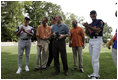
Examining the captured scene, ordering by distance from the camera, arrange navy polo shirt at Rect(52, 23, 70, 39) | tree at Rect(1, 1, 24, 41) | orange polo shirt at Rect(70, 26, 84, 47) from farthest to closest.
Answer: tree at Rect(1, 1, 24, 41) → orange polo shirt at Rect(70, 26, 84, 47) → navy polo shirt at Rect(52, 23, 70, 39)

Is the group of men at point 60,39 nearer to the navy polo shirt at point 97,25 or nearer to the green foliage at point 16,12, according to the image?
the navy polo shirt at point 97,25

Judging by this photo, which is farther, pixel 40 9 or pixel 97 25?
pixel 40 9

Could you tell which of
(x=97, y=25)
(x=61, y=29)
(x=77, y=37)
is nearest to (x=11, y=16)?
(x=77, y=37)

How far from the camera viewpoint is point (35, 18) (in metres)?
36.1

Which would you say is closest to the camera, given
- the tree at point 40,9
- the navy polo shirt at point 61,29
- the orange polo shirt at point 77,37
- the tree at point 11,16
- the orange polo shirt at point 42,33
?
the navy polo shirt at point 61,29

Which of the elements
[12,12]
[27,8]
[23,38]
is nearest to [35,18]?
[27,8]

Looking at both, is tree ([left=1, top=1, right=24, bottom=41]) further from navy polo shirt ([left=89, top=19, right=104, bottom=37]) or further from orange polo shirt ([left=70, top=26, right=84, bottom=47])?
navy polo shirt ([left=89, top=19, right=104, bottom=37])

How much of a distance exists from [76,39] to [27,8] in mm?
34487

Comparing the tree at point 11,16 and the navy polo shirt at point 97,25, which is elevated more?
the tree at point 11,16

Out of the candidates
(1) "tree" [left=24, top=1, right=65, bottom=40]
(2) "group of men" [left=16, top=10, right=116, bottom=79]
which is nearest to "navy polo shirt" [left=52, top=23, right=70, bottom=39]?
(2) "group of men" [left=16, top=10, right=116, bottom=79]

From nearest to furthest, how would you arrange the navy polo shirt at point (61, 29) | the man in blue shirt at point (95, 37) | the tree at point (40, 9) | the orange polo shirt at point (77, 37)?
the man in blue shirt at point (95, 37), the navy polo shirt at point (61, 29), the orange polo shirt at point (77, 37), the tree at point (40, 9)

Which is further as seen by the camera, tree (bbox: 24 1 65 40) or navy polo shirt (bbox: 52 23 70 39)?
tree (bbox: 24 1 65 40)

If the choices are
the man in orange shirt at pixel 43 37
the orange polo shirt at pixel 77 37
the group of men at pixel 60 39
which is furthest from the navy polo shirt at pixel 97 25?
the man in orange shirt at pixel 43 37

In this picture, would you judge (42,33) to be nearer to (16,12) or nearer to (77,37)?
(77,37)
